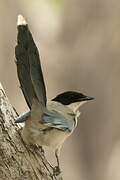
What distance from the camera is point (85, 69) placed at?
5.96 meters

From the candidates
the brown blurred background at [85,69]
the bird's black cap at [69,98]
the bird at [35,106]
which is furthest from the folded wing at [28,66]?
the brown blurred background at [85,69]

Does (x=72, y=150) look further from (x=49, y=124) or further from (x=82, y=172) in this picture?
(x=49, y=124)

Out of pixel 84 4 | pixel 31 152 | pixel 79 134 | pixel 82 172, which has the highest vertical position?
pixel 84 4

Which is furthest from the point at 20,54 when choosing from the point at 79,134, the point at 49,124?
the point at 79,134

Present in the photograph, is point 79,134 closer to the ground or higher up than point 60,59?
closer to the ground

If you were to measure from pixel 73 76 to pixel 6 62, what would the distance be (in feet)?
3.00

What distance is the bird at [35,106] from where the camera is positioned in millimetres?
2793

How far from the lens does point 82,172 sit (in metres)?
6.21

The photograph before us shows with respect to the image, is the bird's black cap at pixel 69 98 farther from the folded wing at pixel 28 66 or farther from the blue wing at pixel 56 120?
the folded wing at pixel 28 66

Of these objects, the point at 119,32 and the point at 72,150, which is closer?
the point at 119,32

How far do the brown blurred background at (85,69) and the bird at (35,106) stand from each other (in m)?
2.62

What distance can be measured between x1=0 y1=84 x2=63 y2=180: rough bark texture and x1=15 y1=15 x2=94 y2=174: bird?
57mm

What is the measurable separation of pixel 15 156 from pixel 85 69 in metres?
3.14

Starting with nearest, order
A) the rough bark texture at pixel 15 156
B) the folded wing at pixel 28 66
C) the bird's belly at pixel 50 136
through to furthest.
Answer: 1. the folded wing at pixel 28 66
2. the rough bark texture at pixel 15 156
3. the bird's belly at pixel 50 136
